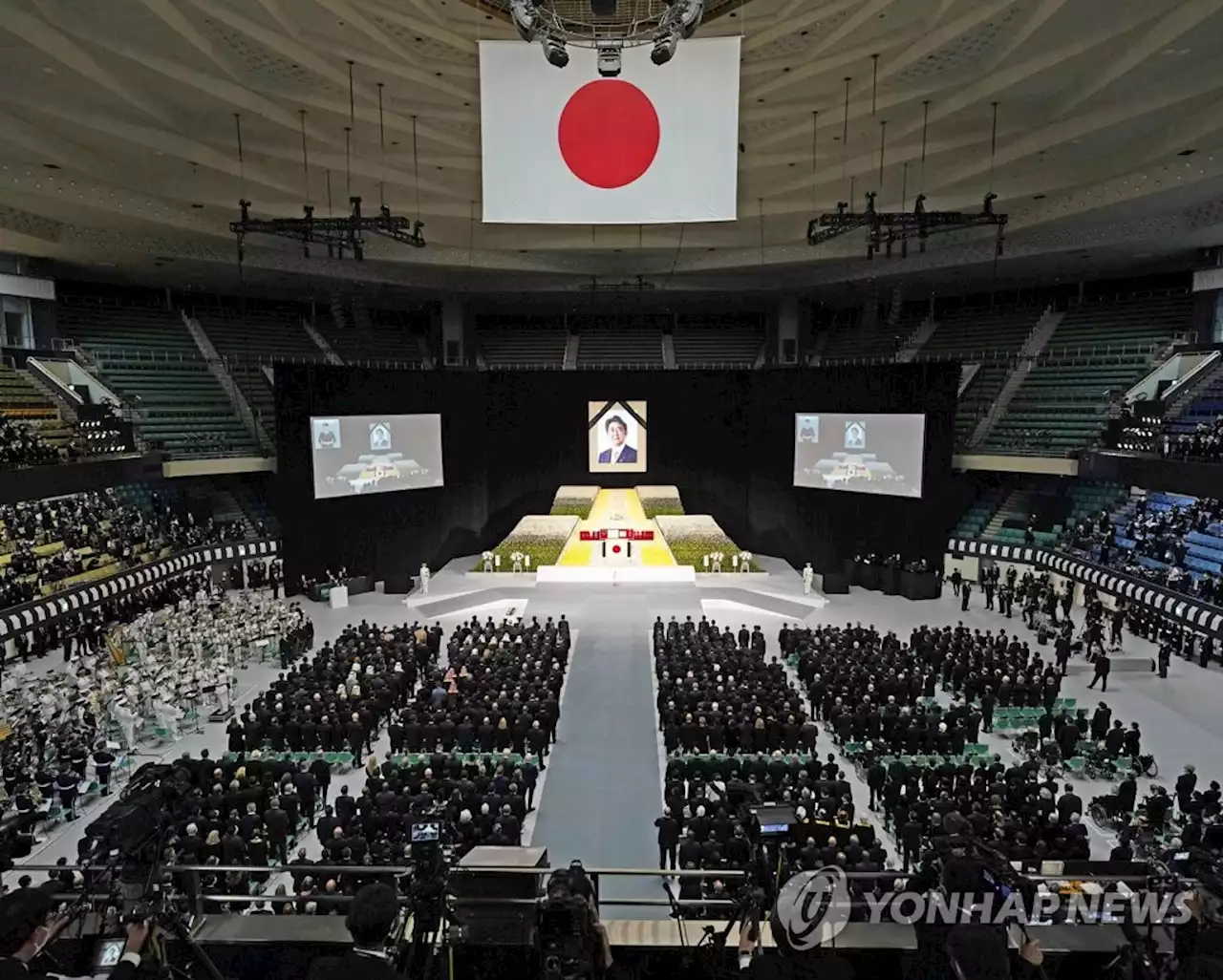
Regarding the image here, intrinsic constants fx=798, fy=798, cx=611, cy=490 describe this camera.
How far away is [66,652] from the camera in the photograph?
19859mm

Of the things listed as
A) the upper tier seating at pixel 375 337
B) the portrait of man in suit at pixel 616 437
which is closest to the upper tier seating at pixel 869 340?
the portrait of man in suit at pixel 616 437

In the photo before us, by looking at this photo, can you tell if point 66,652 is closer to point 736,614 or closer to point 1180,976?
point 736,614

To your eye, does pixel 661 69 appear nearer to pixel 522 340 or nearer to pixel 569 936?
pixel 569 936

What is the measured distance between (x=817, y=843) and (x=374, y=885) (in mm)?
7834

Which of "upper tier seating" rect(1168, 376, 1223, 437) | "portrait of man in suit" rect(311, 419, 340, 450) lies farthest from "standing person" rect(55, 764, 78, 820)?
"upper tier seating" rect(1168, 376, 1223, 437)

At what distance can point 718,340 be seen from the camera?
36.2m

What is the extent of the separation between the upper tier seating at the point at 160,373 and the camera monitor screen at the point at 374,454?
11.7ft

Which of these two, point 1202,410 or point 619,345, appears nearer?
point 1202,410

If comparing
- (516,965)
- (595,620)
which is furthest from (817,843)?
(595,620)

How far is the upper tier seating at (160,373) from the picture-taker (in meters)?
27.4

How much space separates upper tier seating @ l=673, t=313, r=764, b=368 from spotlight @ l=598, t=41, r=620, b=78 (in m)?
25.3

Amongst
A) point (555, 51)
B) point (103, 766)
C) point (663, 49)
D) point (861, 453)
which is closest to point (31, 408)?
point (103, 766)

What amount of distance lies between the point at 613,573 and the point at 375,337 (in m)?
16.3

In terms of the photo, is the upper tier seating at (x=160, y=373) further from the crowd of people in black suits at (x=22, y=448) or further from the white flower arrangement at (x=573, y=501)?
the white flower arrangement at (x=573, y=501)
